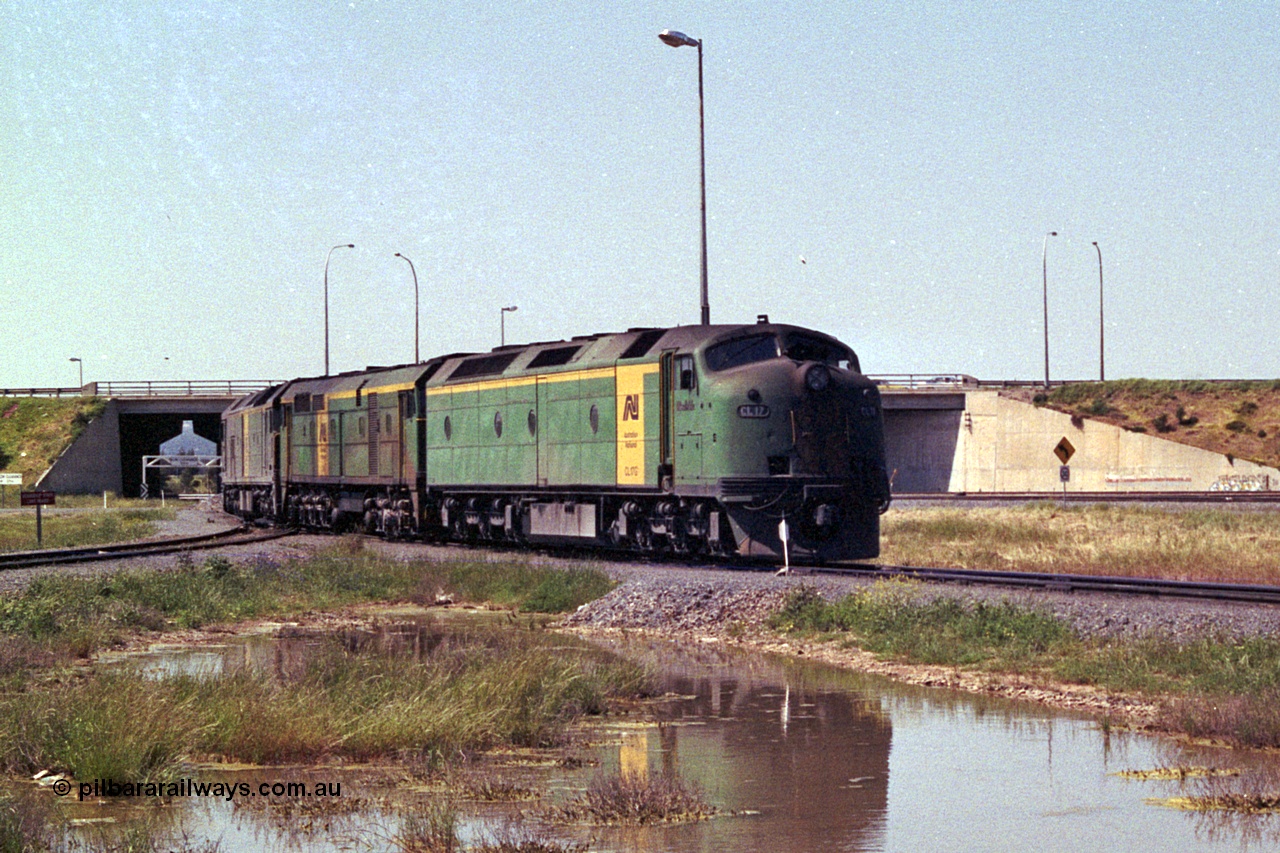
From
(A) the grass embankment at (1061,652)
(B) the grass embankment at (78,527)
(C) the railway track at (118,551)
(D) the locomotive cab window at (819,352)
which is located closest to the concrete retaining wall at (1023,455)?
(B) the grass embankment at (78,527)

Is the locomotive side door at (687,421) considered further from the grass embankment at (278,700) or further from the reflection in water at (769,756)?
the reflection in water at (769,756)

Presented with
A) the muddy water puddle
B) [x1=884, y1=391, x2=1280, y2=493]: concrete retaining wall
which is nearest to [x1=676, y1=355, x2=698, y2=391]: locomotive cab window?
the muddy water puddle

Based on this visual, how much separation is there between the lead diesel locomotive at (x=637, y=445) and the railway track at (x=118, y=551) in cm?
447

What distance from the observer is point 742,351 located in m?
29.5

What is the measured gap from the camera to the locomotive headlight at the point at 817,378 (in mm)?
28500

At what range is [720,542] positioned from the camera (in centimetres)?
2934

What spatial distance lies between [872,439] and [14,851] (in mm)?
21362

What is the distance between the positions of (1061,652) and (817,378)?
9982 mm

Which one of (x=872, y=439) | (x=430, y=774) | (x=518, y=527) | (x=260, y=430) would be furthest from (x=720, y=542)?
(x=260, y=430)

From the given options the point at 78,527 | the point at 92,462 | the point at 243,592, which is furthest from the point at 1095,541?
the point at 92,462

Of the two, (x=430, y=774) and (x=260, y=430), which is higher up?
(x=260, y=430)

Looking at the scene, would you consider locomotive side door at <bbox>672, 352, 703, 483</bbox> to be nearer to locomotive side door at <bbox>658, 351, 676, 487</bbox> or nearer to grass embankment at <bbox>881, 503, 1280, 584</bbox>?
locomotive side door at <bbox>658, 351, 676, 487</bbox>

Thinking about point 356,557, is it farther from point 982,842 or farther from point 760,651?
point 982,842

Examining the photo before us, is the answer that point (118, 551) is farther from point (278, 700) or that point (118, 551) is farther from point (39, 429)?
point (39, 429)
